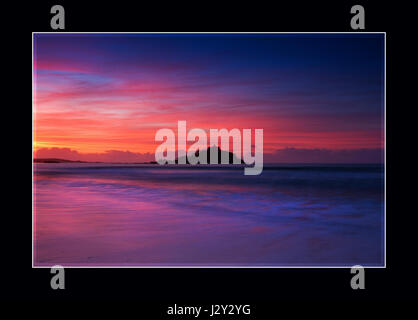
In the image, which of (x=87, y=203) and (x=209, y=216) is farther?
(x=87, y=203)

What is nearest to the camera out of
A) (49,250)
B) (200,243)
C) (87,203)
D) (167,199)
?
(49,250)

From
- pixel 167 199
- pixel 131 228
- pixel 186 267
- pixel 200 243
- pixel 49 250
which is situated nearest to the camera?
pixel 186 267

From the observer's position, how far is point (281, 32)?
11.5ft

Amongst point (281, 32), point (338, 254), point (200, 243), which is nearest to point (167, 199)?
point (200, 243)

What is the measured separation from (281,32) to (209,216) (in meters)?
3.39

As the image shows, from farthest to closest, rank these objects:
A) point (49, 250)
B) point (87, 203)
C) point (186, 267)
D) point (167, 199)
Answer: point (167, 199), point (87, 203), point (49, 250), point (186, 267)

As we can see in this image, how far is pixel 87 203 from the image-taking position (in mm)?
7117

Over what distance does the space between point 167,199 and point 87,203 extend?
1.70 m

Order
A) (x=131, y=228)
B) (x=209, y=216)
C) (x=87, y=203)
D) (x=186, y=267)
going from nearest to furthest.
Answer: (x=186, y=267)
(x=131, y=228)
(x=209, y=216)
(x=87, y=203)

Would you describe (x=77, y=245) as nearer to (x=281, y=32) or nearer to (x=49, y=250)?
(x=49, y=250)
